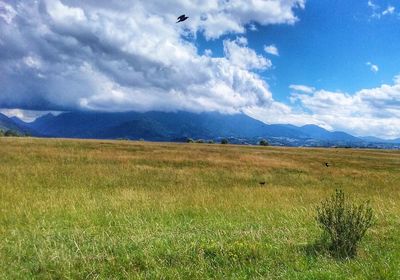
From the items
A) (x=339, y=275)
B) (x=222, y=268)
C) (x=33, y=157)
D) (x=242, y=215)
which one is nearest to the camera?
(x=339, y=275)

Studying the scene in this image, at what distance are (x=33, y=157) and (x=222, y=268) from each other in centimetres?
3082

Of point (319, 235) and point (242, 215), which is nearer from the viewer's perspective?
point (319, 235)

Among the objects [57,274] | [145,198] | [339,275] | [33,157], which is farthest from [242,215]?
[33,157]

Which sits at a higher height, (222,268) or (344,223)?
(344,223)

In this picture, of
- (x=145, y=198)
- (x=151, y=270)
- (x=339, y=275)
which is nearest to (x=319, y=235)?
(x=339, y=275)

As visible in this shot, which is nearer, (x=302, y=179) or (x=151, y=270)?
(x=151, y=270)

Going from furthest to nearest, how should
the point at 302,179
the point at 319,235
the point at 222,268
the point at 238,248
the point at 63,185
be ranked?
the point at 302,179, the point at 63,185, the point at 319,235, the point at 238,248, the point at 222,268

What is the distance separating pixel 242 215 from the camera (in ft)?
46.8

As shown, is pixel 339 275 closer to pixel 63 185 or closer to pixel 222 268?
pixel 222 268

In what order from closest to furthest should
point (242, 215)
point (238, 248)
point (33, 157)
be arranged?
point (238, 248) → point (242, 215) → point (33, 157)

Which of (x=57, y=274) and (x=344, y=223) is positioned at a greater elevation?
(x=344, y=223)

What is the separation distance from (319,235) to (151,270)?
5336 mm

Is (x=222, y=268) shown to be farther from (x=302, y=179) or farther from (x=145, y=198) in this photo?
(x=302, y=179)

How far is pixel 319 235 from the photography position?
11.1m
